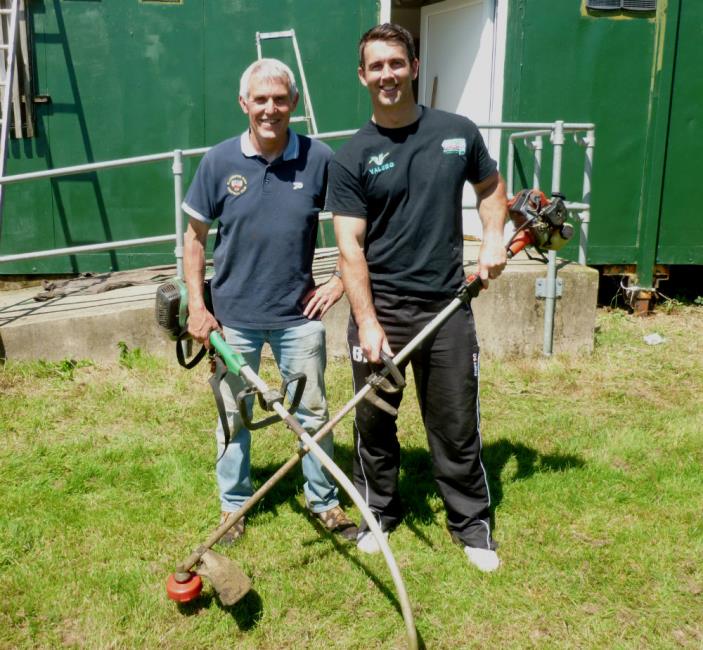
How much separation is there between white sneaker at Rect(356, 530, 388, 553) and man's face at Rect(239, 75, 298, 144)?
5.59 ft

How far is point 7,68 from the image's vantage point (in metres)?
6.50

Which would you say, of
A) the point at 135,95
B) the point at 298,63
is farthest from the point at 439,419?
the point at 135,95

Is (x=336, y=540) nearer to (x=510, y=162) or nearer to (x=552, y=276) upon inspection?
(x=552, y=276)

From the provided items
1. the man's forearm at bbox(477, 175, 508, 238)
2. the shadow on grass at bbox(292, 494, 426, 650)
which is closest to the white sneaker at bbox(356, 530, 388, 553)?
the shadow on grass at bbox(292, 494, 426, 650)

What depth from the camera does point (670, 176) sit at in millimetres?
7250

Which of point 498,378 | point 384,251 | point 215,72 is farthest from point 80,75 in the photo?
point 384,251

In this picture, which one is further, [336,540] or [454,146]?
[336,540]

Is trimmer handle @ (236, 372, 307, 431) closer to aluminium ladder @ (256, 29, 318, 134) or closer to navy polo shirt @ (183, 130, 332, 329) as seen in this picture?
navy polo shirt @ (183, 130, 332, 329)

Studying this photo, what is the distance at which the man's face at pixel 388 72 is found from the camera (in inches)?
118

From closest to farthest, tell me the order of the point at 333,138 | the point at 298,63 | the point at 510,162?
the point at 333,138 → the point at 298,63 → the point at 510,162

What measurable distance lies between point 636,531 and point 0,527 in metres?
2.83

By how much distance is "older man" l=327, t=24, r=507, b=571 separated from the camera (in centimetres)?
311

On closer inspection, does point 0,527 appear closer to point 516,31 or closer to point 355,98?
point 355,98

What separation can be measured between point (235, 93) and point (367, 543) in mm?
4678
